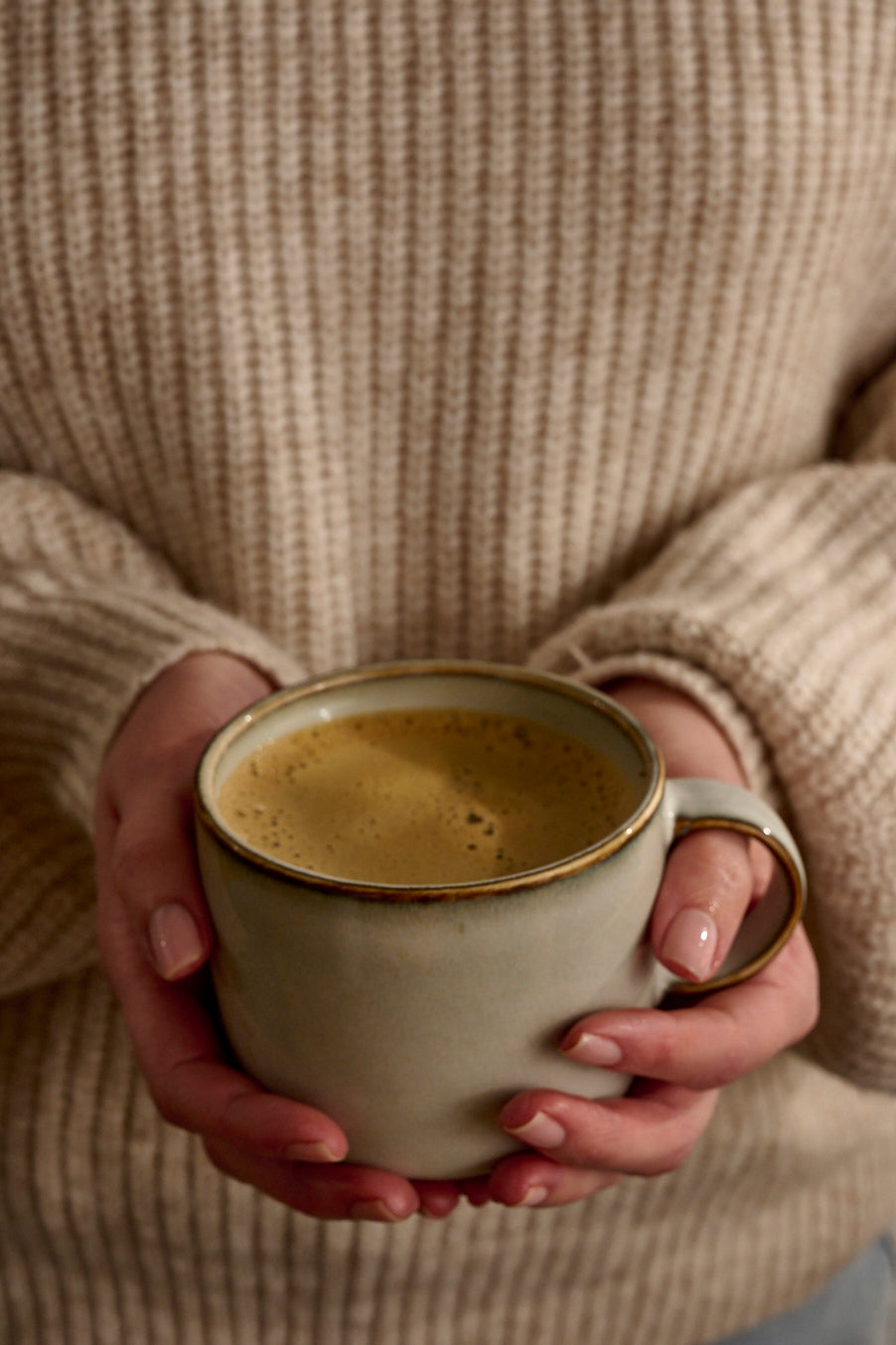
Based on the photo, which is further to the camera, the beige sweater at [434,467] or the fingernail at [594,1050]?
the beige sweater at [434,467]

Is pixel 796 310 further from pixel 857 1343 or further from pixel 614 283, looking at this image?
pixel 857 1343

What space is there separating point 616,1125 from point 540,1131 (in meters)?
0.04

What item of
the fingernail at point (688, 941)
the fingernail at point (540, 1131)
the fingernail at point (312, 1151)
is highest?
the fingernail at point (688, 941)

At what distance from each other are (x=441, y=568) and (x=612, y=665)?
15cm

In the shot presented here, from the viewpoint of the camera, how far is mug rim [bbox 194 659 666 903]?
10.1 inches

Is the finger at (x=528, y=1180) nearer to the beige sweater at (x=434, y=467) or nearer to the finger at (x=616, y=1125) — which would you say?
the finger at (x=616, y=1125)

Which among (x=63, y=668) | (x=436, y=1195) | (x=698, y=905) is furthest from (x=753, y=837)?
(x=63, y=668)

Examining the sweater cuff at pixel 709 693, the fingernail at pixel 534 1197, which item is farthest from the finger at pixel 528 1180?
the sweater cuff at pixel 709 693

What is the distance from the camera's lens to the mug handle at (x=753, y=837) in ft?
1.01

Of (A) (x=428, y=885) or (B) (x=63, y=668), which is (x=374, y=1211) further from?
(B) (x=63, y=668)

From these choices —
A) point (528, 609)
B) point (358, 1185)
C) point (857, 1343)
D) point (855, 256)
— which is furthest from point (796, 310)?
point (857, 1343)

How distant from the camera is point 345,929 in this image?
0.86 feet

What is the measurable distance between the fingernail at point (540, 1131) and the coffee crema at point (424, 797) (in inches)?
2.4

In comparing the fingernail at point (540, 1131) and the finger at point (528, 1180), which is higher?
the fingernail at point (540, 1131)
